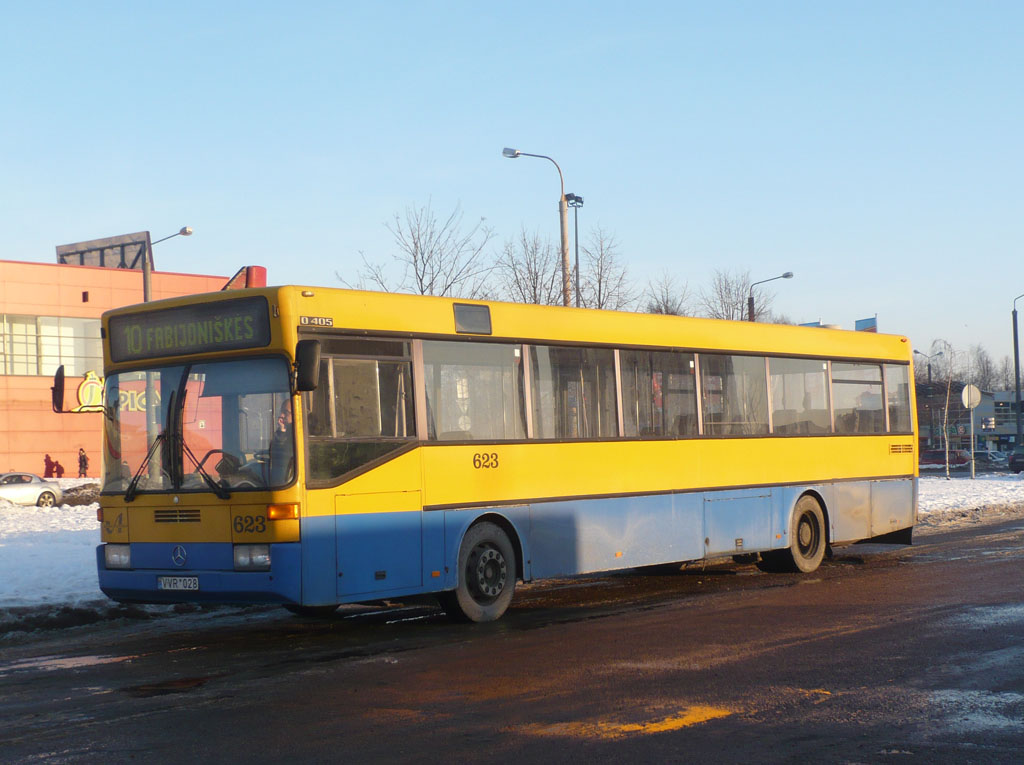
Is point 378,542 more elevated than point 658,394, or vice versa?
point 658,394

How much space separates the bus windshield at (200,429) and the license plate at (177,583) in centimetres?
76

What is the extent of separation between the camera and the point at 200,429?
10492mm

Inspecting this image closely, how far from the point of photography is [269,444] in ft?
33.3

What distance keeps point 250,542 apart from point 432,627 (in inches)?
89.0

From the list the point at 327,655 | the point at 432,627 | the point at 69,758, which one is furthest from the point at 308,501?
the point at 69,758

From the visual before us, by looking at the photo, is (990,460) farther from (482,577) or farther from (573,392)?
(482,577)

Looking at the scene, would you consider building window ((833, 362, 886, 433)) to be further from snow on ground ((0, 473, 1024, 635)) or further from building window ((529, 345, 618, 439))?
snow on ground ((0, 473, 1024, 635))

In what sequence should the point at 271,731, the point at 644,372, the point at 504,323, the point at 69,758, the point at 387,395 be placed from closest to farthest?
the point at 69,758 → the point at 271,731 → the point at 387,395 → the point at 504,323 → the point at 644,372

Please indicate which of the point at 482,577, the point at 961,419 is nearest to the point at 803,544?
the point at 482,577

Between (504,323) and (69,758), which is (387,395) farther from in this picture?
(69,758)

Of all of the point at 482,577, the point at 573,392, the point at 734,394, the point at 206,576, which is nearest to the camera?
the point at 206,576

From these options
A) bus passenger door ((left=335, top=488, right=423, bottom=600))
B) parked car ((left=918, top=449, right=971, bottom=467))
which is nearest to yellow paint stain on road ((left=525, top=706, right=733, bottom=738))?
bus passenger door ((left=335, top=488, right=423, bottom=600))

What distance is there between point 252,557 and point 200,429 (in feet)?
4.09

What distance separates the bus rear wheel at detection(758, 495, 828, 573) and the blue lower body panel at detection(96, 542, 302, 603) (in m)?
8.16
